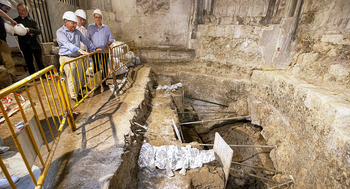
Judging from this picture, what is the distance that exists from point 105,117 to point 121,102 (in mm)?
790

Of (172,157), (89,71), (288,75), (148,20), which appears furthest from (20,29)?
(288,75)

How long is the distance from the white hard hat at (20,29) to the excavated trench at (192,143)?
132 inches

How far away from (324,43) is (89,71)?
580 cm

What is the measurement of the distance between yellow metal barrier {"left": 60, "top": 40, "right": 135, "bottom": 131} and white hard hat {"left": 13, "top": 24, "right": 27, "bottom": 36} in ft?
4.04

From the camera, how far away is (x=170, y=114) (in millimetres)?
4703

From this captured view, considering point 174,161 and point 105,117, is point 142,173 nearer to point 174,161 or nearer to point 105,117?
point 174,161

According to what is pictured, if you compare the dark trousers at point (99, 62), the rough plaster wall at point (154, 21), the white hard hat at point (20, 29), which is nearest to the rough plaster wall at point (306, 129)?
the rough plaster wall at point (154, 21)

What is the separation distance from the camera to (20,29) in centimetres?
390

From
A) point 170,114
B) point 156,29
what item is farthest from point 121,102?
point 156,29

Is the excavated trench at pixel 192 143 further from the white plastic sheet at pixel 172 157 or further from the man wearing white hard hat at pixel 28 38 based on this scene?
the man wearing white hard hat at pixel 28 38

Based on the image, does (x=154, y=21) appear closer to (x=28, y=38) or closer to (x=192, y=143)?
(x=28, y=38)

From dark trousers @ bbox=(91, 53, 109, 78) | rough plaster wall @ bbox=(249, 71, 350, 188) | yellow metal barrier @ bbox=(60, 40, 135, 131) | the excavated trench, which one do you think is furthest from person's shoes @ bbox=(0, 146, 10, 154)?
rough plaster wall @ bbox=(249, 71, 350, 188)

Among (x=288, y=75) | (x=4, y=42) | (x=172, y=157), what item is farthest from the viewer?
(x=288, y=75)

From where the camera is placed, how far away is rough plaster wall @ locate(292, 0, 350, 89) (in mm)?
3732
